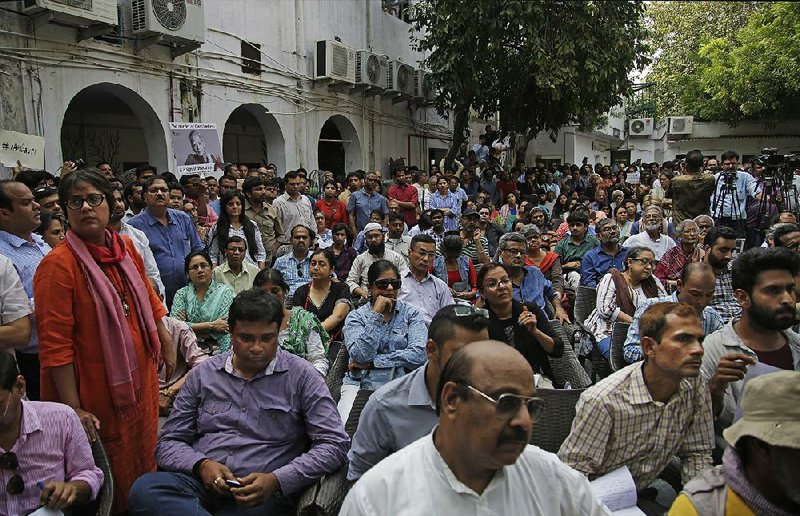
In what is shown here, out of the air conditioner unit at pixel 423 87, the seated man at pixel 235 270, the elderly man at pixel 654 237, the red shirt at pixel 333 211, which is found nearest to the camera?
the seated man at pixel 235 270

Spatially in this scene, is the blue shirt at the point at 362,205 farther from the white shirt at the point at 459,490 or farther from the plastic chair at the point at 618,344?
the white shirt at the point at 459,490

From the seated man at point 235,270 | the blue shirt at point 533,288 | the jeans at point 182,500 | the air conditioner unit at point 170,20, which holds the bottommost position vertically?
the jeans at point 182,500

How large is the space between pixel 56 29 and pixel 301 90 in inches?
212

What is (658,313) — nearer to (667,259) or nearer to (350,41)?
(667,259)

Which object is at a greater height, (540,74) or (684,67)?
(684,67)

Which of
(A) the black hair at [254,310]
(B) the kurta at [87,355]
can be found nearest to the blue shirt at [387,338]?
(A) the black hair at [254,310]

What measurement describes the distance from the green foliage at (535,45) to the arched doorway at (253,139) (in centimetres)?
409

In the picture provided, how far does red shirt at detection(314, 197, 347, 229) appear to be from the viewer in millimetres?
8562

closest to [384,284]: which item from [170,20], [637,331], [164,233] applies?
[637,331]

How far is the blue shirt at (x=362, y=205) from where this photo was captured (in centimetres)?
880

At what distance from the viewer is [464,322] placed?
8.40 feet

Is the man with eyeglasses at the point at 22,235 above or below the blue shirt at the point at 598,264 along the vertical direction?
above

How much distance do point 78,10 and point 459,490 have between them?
794 cm

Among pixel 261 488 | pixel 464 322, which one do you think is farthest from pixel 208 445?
pixel 464 322
